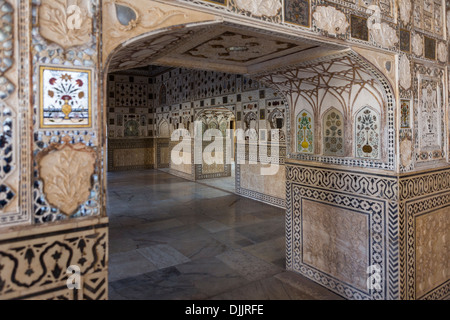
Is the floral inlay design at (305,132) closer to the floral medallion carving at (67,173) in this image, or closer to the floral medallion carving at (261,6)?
the floral medallion carving at (261,6)

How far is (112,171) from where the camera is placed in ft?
35.7

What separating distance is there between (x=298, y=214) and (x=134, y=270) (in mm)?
1792

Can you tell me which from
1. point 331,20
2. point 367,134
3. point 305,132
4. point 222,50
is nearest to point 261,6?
point 331,20

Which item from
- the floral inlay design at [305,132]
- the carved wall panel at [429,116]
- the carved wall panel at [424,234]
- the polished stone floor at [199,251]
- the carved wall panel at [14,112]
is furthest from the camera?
the floral inlay design at [305,132]

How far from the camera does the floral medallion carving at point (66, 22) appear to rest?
4.26ft

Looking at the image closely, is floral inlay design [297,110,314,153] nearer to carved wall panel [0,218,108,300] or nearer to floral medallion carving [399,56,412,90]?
floral medallion carving [399,56,412,90]

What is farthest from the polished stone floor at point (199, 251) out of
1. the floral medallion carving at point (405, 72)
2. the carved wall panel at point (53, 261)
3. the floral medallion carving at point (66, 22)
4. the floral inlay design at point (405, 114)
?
the floral medallion carving at point (66, 22)

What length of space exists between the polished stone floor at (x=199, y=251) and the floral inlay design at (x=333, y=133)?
1.31 m

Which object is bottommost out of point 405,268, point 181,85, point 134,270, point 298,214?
point 134,270

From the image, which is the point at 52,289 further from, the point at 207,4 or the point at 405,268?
the point at 405,268

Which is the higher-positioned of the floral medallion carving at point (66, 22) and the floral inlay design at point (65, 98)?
the floral medallion carving at point (66, 22)

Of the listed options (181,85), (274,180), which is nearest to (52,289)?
(274,180)

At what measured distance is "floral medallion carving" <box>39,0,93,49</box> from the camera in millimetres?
1298

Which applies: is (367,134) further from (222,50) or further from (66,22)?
(66,22)
